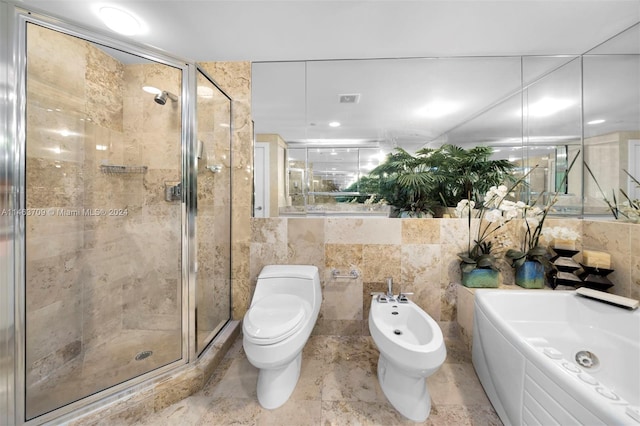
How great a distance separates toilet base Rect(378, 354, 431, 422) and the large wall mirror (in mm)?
1128

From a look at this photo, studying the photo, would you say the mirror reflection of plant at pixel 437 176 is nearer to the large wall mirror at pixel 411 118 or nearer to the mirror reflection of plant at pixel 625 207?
the large wall mirror at pixel 411 118

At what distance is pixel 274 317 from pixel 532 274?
1865mm

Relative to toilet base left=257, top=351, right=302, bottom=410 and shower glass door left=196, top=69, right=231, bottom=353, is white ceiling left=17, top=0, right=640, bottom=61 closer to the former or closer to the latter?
shower glass door left=196, top=69, right=231, bottom=353

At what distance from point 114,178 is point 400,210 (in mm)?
2126

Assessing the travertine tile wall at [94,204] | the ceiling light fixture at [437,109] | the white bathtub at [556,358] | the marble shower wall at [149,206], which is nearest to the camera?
the white bathtub at [556,358]

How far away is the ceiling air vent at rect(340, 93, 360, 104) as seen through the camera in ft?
6.61

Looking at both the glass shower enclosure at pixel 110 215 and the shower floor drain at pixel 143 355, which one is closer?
the glass shower enclosure at pixel 110 215

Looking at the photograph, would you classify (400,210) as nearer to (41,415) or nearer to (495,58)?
(495,58)

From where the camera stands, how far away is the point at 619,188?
5.27 feet

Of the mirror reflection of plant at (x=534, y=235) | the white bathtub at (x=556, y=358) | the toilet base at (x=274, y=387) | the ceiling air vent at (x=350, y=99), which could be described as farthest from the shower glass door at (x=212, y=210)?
the mirror reflection of plant at (x=534, y=235)

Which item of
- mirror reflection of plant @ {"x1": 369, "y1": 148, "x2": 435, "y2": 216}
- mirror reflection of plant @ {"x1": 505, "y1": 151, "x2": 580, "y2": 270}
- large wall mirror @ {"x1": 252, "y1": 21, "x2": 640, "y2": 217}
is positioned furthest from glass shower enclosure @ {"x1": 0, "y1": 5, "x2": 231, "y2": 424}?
mirror reflection of plant @ {"x1": 505, "y1": 151, "x2": 580, "y2": 270}

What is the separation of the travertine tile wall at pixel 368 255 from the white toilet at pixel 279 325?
0.19 metres

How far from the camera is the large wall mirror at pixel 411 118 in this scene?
1849 millimetres

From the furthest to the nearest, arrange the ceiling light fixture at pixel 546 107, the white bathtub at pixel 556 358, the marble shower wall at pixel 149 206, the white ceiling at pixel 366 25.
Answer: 1. the ceiling light fixture at pixel 546 107
2. the marble shower wall at pixel 149 206
3. the white ceiling at pixel 366 25
4. the white bathtub at pixel 556 358
